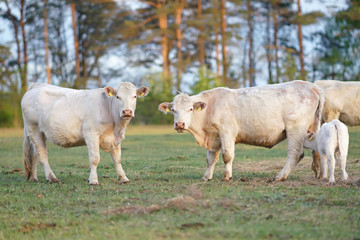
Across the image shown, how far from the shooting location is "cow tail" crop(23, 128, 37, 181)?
1033 cm

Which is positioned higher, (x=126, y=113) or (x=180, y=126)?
(x=126, y=113)

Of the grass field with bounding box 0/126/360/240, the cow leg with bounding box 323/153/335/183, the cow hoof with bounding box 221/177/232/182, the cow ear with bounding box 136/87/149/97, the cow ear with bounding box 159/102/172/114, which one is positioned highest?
the cow ear with bounding box 136/87/149/97

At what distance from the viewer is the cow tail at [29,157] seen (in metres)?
10.3

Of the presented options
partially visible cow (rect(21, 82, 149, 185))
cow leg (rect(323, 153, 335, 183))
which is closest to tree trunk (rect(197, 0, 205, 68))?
partially visible cow (rect(21, 82, 149, 185))

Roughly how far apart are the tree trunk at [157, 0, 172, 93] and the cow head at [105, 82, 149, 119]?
95.6 ft

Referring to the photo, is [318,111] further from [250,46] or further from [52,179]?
[250,46]

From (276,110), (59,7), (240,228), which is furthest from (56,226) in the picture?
(59,7)

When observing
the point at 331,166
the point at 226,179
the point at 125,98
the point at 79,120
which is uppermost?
the point at 125,98

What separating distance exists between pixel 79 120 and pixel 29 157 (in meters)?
1.51

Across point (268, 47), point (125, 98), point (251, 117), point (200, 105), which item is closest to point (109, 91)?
point (125, 98)

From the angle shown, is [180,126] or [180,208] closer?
[180,208]

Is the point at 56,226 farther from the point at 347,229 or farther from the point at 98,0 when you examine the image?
the point at 98,0

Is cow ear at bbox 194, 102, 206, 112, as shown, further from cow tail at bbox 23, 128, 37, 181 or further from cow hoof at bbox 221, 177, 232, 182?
cow tail at bbox 23, 128, 37, 181

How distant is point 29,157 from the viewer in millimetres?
10539
